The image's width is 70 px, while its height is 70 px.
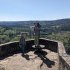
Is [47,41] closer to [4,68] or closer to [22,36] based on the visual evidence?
[22,36]

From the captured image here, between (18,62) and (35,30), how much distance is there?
2.43m

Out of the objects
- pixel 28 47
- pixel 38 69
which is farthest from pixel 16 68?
pixel 28 47

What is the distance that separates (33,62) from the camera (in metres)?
6.71

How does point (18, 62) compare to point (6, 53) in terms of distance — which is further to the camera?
point (6, 53)

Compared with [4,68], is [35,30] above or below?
above

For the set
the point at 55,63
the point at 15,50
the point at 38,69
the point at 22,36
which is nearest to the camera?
the point at 38,69

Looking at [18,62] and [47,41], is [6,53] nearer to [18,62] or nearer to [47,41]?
[18,62]

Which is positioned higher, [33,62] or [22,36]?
[22,36]

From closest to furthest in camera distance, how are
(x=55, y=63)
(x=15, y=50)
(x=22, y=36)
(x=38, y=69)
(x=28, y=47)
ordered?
(x=38, y=69), (x=55, y=63), (x=22, y=36), (x=15, y=50), (x=28, y=47)

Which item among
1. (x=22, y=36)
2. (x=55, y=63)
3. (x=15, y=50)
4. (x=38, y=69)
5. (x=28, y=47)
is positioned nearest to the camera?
(x=38, y=69)

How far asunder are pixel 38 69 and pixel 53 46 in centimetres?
392

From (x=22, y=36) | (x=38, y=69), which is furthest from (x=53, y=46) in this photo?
(x=38, y=69)

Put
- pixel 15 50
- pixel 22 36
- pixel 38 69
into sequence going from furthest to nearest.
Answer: pixel 15 50 < pixel 22 36 < pixel 38 69

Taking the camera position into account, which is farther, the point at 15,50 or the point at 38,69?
the point at 15,50
